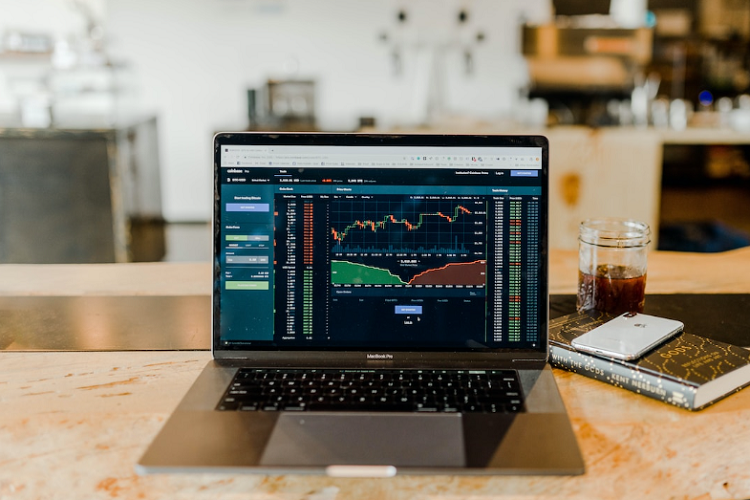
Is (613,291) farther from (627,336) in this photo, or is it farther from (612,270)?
(627,336)

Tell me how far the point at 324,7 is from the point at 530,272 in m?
4.92

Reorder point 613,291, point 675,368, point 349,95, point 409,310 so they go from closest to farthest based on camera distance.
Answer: point 675,368 < point 409,310 < point 613,291 < point 349,95

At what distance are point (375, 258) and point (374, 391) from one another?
195 mm

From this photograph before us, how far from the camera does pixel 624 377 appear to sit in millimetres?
864

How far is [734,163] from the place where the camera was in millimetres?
4008

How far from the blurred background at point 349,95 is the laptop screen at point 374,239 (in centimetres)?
264

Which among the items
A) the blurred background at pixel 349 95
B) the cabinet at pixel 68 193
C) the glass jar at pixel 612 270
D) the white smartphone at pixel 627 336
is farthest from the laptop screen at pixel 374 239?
the cabinet at pixel 68 193

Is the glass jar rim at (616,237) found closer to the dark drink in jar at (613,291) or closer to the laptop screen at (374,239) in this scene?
the dark drink in jar at (613,291)

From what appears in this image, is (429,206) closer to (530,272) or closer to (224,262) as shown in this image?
(530,272)

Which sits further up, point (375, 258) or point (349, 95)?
point (349, 95)

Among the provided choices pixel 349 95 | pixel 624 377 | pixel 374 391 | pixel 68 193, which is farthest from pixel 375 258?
pixel 349 95

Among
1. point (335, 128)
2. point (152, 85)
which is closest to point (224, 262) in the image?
point (335, 128)

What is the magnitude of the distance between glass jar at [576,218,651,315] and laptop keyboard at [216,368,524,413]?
28 centimetres

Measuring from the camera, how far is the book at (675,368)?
0.81m
